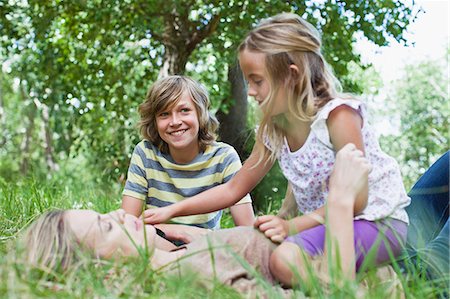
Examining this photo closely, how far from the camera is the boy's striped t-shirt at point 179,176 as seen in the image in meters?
3.27

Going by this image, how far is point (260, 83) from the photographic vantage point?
237cm

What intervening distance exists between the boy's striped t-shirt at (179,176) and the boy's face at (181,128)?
0.05 meters

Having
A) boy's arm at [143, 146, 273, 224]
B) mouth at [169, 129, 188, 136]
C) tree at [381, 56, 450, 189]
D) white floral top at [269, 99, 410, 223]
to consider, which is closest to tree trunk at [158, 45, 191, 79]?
mouth at [169, 129, 188, 136]

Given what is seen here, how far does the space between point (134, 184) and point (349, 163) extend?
5.14 ft

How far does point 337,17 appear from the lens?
6.32m

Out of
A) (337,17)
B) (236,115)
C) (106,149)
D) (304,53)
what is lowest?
(106,149)

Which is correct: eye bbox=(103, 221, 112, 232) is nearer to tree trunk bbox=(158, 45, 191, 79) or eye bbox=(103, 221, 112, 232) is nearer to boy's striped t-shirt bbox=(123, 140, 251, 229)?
boy's striped t-shirt bbox=(123, 140, 251, 229)

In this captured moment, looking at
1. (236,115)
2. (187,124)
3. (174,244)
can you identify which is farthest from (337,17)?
(174,244)

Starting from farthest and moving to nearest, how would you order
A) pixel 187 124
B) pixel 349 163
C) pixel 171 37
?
1. pixel 171 37
2. pixel 187 124
3. pixel 349 163

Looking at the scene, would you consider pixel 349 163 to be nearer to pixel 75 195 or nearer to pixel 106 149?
pixel 75 195

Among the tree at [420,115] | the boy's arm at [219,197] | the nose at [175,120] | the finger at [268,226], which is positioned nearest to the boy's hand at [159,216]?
the boy's arm at [219,197]

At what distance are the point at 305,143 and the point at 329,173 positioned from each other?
0.14m

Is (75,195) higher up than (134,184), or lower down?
lower down

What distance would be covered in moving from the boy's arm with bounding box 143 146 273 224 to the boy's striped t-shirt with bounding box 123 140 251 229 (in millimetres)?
589
